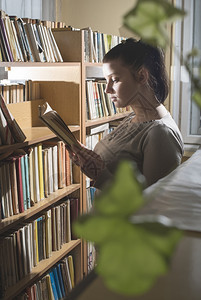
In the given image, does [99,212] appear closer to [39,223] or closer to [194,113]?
[39,223]

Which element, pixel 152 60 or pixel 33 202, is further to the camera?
pixel 33 202

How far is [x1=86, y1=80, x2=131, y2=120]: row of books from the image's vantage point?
2758 mm

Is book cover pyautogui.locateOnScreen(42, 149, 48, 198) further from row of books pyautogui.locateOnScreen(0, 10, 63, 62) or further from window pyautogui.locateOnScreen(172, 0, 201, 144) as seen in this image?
window pyautogui.locateOnScreen(172, 0, 201, 144)

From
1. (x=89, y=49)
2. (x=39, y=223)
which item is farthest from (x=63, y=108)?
(x=39, y=223)

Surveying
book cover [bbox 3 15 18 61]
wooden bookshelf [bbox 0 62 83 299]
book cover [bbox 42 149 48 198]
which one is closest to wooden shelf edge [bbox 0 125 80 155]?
wooden bookshelf [bbox 0 62 83 299]

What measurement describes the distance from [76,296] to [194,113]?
3465 mm

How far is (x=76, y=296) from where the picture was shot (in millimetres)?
449

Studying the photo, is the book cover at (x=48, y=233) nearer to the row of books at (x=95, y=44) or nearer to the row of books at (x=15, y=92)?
the row of books at (x=15, y=92)

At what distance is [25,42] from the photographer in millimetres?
2145

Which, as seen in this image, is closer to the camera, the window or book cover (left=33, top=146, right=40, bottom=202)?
book cover (left=33, top=146, right=40, bottom=202)

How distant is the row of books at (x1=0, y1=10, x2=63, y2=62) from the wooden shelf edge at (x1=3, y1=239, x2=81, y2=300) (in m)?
1.02

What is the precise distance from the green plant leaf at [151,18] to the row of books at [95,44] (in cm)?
246

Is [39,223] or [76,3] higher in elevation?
[76,3]

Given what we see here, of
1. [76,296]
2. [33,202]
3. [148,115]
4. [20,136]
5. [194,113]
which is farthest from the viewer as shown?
[194,113]
